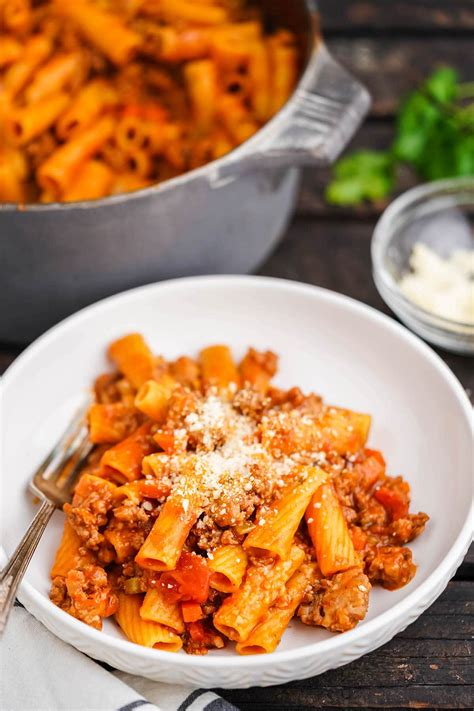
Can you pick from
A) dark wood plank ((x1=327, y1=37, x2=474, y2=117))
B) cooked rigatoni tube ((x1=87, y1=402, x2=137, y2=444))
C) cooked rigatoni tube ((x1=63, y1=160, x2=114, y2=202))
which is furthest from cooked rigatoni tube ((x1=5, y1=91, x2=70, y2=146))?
dark wood plank ((x1=327, y1=37, x2=474, y2=117))

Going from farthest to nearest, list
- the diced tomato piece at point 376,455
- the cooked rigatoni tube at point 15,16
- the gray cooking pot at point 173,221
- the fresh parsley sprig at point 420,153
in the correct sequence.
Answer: the fresh parsley sprig at point 420,153 → the cooked rigatoni tube at point 15,16 → the gray cooking pot at point 173,221 → the diced tomato piece at point 376,455

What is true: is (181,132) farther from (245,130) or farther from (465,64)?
(465,64)

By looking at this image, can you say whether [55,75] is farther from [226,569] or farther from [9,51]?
[226,569]

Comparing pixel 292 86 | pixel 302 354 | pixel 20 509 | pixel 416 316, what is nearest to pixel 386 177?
pixel 292 86

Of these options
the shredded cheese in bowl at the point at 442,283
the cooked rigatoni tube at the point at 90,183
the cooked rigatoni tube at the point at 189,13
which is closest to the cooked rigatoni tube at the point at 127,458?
the cooked rigatoni tube at the point at 90,183

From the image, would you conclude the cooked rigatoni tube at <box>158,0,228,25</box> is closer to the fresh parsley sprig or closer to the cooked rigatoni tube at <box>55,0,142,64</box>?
the cooked rigatoni tube at <box>55,0,142,64</box>

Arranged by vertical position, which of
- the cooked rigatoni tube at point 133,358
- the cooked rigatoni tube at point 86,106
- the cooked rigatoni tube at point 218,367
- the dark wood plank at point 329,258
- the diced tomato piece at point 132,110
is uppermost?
the cooked rigatoni tube at point 86,106

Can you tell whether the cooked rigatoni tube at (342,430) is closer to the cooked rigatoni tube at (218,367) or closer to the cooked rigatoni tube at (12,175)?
the cooked rigatoni tube at (218,367)
